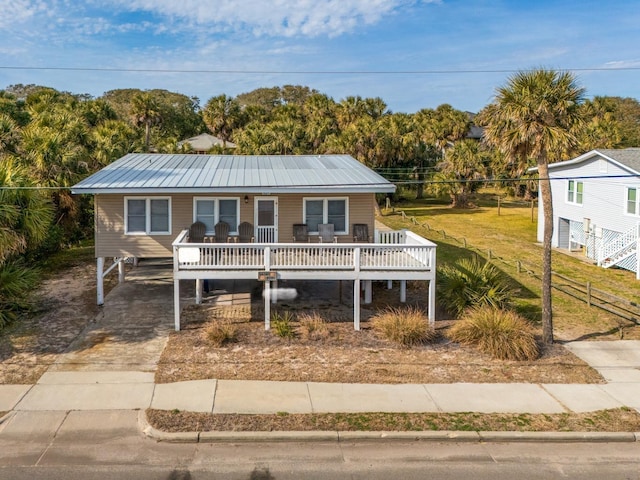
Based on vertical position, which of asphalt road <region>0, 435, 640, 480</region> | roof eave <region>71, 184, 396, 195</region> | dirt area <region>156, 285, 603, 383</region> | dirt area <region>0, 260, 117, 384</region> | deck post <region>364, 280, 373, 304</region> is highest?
roof eave <region>71, 184, 396, 195</region>

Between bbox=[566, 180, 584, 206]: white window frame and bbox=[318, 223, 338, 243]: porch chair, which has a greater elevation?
bbox=[566, 180, 584, 206]: white window frame

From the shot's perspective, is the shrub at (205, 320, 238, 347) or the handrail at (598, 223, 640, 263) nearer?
the shrub at (205, 320, 238, 347)

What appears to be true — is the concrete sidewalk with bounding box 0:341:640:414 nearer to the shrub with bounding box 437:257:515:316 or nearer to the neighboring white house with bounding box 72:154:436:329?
the neighboring white house with bounding box 72:154:436:329

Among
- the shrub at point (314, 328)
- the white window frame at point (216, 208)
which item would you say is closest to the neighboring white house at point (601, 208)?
the shrub at point (314, 328)

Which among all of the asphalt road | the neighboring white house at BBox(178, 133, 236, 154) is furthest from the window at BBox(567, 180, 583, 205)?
the neighboring white house at BBox(178, 133, 236, 154)

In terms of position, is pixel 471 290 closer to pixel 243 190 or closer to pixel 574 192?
pixel 243 190

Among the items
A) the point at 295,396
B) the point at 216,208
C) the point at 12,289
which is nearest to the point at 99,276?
the point at 12,289

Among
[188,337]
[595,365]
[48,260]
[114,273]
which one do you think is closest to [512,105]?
[595,365]
